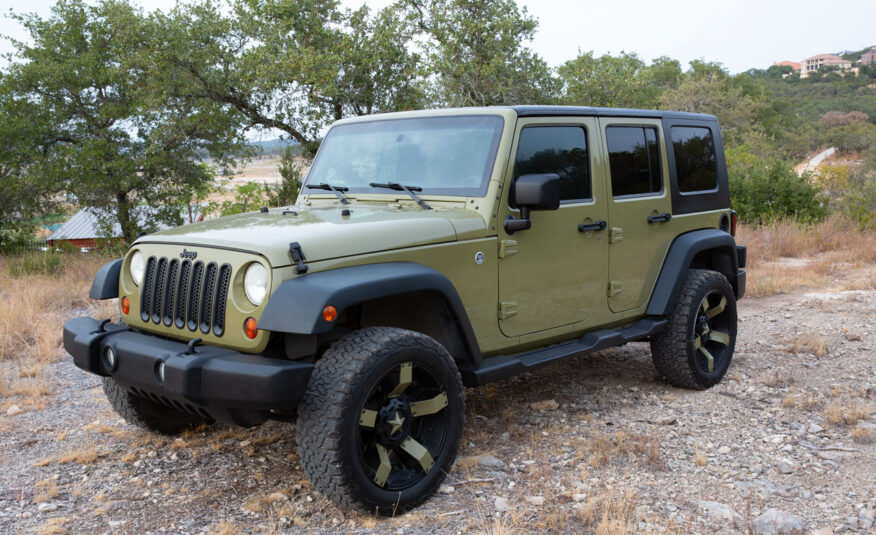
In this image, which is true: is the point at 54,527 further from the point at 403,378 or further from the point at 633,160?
the point at 633,160

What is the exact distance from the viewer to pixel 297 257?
3166mm

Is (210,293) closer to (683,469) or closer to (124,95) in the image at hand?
(683,469)

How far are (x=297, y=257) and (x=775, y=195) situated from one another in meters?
13.0

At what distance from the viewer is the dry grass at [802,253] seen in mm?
9273

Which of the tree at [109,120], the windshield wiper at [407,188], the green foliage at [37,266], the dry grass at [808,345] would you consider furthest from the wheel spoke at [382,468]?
the tree at [109,120]

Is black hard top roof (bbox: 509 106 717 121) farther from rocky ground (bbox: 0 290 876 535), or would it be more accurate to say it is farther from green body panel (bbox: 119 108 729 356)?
rocky ground (bbox: 0 290 876 535)

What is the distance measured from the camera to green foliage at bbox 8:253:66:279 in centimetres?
1104

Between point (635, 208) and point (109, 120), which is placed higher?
point (109, 120)

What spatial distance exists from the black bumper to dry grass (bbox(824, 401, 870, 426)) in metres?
3.30

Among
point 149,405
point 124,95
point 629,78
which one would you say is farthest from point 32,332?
point 629,78

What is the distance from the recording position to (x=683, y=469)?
3893mm

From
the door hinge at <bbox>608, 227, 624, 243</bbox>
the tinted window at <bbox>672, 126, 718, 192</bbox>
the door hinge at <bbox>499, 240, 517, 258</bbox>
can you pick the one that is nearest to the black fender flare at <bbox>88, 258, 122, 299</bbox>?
the door hinge at <bbox>499, 240, 517, 258</bbox>

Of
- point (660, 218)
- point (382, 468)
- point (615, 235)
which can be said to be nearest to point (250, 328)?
point (382, 468)

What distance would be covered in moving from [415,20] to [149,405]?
14.0 meters
